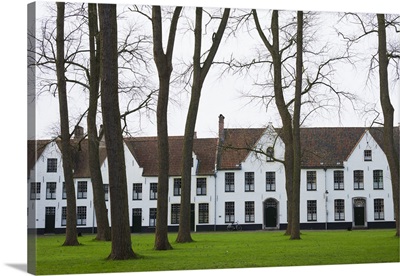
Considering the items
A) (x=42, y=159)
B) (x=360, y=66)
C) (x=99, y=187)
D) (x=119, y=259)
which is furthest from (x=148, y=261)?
(x=360, y=66)

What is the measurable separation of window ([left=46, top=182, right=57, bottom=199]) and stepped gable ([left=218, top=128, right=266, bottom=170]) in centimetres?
279

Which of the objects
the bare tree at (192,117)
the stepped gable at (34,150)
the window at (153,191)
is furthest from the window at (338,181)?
the stepped gable at (34,150)

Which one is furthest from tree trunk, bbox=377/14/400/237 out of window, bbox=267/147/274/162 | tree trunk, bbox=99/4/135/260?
tree trunk, bbox=99/4/135/260

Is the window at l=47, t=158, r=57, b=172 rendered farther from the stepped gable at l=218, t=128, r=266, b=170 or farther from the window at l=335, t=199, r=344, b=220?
the window at l=335, t=199, r=344, b=220

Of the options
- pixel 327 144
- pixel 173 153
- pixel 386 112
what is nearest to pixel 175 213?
pixel 173 153

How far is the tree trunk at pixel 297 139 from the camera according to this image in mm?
13039

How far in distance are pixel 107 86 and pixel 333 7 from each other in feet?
13.6

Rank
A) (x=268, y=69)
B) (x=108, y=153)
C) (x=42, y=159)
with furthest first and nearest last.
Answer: (x=268, y=69) → (x=108, y=153) → (x=42, y=159)

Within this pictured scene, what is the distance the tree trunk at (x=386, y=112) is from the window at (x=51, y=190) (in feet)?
18.1

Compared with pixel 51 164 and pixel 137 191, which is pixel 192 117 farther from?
pixel 51 164

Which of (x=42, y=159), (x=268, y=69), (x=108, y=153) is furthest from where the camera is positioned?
(x=268, y=69)

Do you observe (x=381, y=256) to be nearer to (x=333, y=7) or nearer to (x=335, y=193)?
(x=335, y=193)

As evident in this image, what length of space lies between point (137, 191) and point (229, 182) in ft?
5.81

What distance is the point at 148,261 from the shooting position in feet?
38.6
